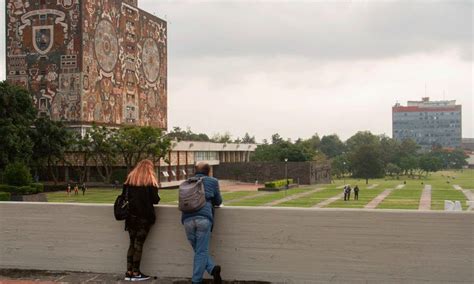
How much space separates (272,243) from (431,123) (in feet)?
565

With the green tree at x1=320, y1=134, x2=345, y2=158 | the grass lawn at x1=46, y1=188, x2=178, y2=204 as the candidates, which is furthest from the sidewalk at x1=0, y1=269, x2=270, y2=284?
the green tree at x1=320, y1=134, x2=345, y2=158

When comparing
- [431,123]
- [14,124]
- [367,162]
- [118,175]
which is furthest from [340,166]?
[431,123]

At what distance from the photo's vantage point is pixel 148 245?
5082 mm

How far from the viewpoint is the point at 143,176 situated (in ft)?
15.7

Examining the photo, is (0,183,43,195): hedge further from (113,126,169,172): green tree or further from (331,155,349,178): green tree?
(331,155,349,178): green tree

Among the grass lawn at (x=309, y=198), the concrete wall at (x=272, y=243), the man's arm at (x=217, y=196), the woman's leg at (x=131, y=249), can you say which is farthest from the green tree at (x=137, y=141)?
the man's arm at (x=217, y=196)

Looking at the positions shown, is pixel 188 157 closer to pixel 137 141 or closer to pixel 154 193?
pixel 137 141

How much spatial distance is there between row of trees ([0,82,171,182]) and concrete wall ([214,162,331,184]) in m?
19.2

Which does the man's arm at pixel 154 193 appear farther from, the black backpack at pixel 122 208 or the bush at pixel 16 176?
the bush at pixel 16 176

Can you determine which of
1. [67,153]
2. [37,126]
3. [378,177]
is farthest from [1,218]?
[378,177]

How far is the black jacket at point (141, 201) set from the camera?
15.8 feet

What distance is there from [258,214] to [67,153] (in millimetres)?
39864

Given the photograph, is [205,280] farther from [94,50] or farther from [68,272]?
[94,50]

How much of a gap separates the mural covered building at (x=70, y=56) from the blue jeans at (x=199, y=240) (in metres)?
38.4
